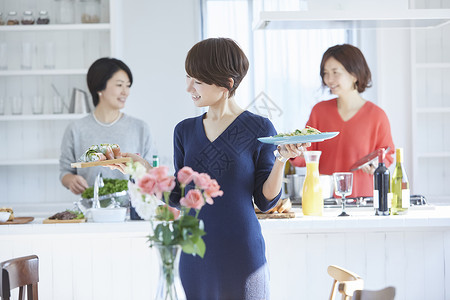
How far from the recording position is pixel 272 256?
117 inches

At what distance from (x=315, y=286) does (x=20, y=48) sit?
305cm

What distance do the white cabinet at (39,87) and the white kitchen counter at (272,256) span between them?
177 cm

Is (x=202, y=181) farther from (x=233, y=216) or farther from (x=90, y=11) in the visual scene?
(x=90, y=11)

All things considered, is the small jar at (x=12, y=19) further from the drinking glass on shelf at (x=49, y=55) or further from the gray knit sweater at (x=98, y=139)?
the gray knit sweater at (x=98, y=139)

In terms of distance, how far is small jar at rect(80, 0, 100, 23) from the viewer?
4637 millimetres

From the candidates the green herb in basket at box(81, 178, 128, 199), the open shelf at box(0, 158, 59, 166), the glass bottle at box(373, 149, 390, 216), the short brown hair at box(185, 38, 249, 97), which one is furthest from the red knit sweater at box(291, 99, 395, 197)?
the short brown hair at box(185, 38, 249, 97)

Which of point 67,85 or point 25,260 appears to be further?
point 67,85

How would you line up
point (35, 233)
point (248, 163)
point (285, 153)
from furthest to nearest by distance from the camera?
point (35, 233) < point (248, 163) < point (285, 153)

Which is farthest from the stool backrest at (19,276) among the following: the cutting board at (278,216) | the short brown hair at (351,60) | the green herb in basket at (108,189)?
the short brown hair at (351,60)

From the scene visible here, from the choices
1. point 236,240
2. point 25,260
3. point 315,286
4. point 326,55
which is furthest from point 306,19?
point 25,260

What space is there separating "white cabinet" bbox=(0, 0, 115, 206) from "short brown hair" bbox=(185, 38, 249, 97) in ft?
9.28

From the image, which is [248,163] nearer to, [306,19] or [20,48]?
[306,19]

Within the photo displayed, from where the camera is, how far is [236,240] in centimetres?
202

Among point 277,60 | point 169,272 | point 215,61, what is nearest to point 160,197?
point 169,272
